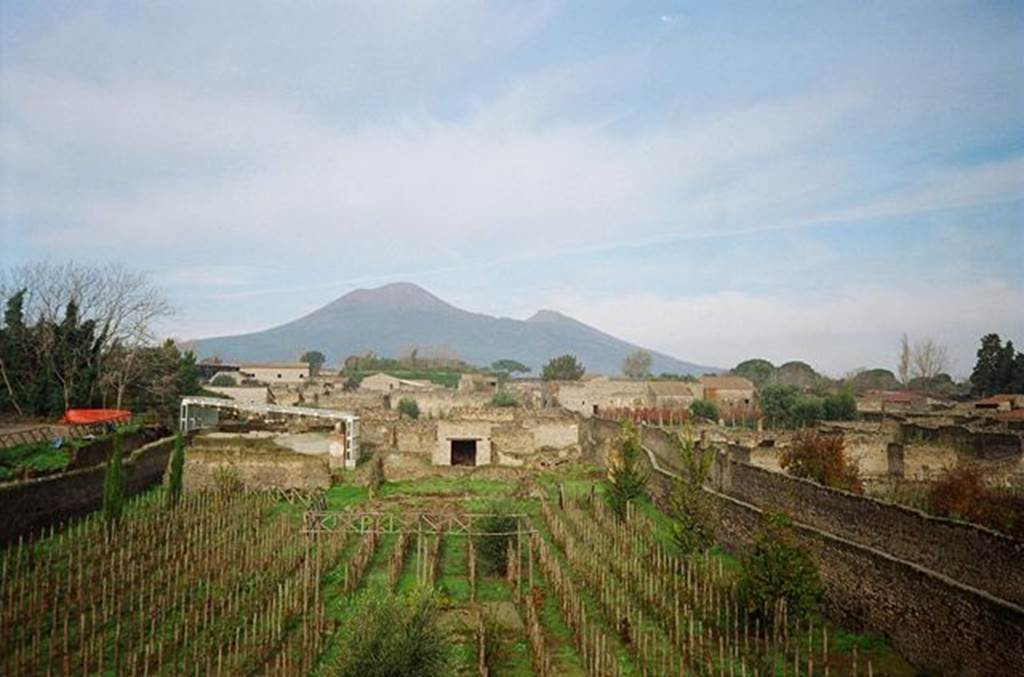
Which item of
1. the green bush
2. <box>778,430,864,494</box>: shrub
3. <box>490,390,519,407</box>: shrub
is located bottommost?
the green bush

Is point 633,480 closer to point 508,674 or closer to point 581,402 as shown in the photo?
point 508,674

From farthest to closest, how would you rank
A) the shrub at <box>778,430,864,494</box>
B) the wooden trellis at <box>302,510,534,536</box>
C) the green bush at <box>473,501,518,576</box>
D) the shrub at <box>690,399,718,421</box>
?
the shrub at <box>690,399,718,421</box>
the shrub at <box>778,430,864,494</box>
the wooden trellis at <box>302,510,534,536</box>
the green bush at <box>473,501,518,576</box>

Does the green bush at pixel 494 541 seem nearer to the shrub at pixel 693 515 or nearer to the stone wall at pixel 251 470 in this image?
the shrub at pixel 693 515

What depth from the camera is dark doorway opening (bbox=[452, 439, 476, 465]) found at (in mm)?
45812

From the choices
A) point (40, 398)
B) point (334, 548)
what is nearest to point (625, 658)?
point (334, 548)

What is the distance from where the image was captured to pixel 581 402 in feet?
247

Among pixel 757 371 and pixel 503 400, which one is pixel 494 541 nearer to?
pixel 503 400

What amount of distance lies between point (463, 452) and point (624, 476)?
18.8 meters

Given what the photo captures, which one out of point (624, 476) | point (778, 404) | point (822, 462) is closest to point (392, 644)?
point (624, 476)

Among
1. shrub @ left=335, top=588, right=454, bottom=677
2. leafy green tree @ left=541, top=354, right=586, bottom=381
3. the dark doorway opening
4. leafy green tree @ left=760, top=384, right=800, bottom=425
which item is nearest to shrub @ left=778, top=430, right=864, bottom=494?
the dark doorway opening

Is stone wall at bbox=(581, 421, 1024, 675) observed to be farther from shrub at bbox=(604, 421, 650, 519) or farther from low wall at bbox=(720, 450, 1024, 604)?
shrub at bbox=(604, 421, 650, 519)

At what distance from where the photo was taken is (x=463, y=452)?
46.2 metres

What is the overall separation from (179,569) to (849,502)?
61.2 feet

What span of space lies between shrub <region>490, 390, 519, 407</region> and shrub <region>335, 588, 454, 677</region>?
190 ft
